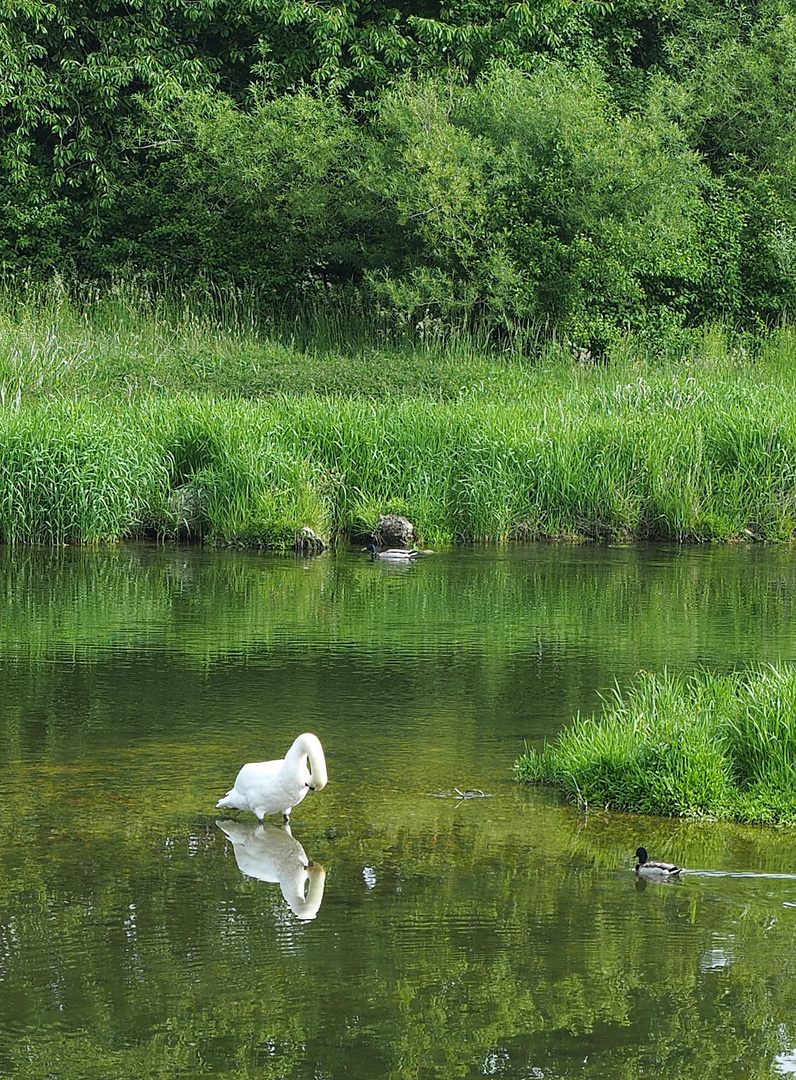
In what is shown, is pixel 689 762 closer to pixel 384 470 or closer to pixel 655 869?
pixel 655 869

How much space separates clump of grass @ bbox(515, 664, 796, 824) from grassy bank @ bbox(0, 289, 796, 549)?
8.98 meters

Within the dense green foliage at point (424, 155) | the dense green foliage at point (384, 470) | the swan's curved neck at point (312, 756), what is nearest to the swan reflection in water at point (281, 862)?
the swan's curved neck at point (312, 756)

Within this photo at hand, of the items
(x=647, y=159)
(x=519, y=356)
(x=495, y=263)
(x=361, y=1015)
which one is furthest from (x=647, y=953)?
(x=647, y=159)

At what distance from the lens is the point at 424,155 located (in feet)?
81.3

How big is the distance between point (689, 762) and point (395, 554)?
28.9 feet

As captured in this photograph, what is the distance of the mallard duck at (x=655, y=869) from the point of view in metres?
5.65

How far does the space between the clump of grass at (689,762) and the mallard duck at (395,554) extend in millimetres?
8035

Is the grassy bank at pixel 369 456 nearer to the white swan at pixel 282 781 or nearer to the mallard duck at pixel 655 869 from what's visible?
the white swan at pixel 282 781

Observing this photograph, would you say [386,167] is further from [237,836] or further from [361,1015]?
[361,1015]

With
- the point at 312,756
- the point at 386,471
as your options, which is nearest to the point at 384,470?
the point at 386,471

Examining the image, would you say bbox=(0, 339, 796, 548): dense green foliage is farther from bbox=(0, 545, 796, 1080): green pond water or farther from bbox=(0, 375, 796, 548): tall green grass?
bbox=(0, 545, 796, 1080): green pond water

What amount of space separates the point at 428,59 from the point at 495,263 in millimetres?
7212

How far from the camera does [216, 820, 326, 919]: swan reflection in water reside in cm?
541

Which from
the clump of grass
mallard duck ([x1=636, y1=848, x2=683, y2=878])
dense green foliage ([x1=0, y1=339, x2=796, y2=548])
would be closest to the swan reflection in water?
mallard duck ([x1=636, y1=848, x2=683, y2=878])
